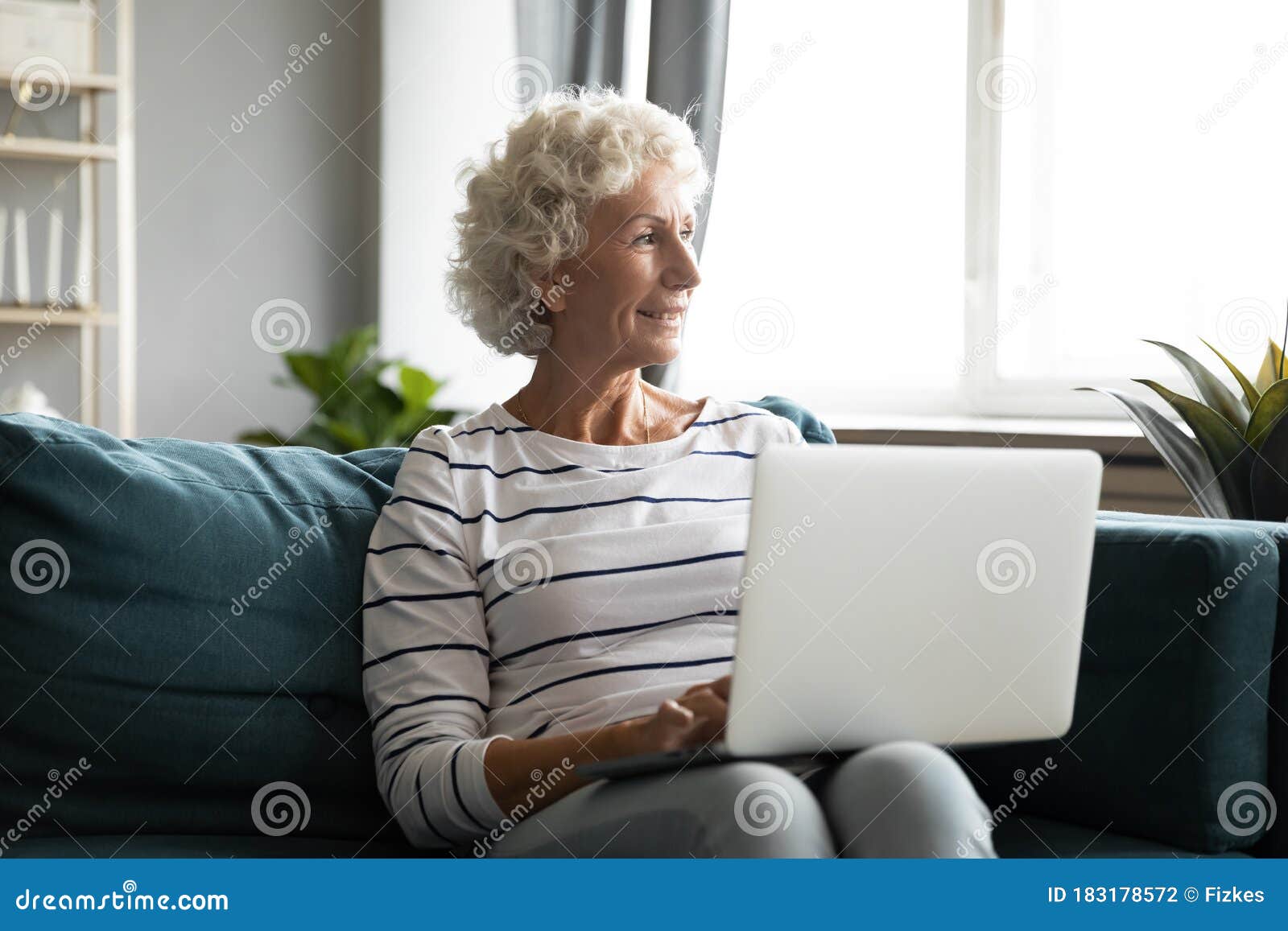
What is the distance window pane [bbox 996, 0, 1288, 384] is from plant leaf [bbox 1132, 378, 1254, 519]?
2.27 feet

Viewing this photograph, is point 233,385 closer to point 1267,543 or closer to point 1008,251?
point 1008,251

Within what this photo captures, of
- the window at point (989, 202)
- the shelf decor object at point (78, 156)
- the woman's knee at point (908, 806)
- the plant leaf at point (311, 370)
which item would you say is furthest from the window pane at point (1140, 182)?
the shelf decor object at point (78, 156)

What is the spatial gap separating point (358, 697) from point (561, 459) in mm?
362

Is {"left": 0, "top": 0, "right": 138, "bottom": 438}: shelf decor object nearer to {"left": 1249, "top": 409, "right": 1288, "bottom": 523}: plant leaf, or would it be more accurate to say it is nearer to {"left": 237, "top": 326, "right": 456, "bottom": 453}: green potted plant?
{"left": 237, "top": 326, "right": 456, "bottom": 453}: green potted plant

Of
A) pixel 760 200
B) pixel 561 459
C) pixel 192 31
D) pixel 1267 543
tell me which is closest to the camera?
pixel 1267 543

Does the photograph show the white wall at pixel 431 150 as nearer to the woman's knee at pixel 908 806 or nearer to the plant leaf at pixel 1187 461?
the plant leaf at pixel 1187 461

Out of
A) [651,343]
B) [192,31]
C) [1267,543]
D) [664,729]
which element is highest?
[192,31]

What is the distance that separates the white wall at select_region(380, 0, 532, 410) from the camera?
391 centimetres

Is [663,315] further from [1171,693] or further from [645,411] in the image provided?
[1171,693]

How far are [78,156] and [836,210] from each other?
2316mm

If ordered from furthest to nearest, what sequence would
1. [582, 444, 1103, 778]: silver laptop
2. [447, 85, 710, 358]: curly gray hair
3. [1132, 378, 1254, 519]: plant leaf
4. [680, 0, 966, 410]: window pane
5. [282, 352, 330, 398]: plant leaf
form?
[282, 352, 330, 398]: plant leaf, [680, 0, 966, 410]: window pane, [1132, 378, 1254, 519]: plant leaf, [447, 85, 710, 358]: curly gray hair, [582, 444, 1103, 778]: silver laptop

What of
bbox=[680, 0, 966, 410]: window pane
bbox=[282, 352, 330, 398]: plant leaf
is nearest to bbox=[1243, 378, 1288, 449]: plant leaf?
bbox=[680, 0, 966, 410]: window pane
